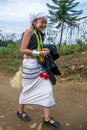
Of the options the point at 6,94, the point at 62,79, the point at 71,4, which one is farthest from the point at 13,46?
the point at 71,4

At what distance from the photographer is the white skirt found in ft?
16.4

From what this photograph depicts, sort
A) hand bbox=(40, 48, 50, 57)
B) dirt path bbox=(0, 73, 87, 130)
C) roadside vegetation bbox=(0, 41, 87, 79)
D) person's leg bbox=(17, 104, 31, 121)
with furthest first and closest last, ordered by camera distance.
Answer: roadside vegetation bbox=(0, 41, 87, 79) → person's leg bbox=(17, 104, 31, 121) → dirt path bbox=(0, 73, 87, 130) → hand bbox=(40, 48, 50, 57)

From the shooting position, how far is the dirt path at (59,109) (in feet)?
17.2

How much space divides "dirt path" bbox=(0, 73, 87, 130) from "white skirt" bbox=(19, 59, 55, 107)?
1.29ft

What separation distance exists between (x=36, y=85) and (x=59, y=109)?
3.17 feet

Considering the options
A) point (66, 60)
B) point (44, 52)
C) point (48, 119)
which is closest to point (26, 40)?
point (44, 52)

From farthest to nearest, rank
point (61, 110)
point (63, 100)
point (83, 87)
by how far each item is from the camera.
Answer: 1. point (83, 87)
2. point (63, 100)
3. point (61, 110)

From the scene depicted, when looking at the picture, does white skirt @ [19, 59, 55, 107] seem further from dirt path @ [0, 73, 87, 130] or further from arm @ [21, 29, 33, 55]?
dirt path @ [0, 73, 87, 130]

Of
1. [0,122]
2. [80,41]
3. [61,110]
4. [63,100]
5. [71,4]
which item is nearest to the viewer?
[0,122]

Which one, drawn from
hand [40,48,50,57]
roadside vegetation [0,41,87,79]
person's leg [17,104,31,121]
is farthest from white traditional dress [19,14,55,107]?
roadside vegetation [0,41,87,79]

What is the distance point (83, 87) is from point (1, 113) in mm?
2071

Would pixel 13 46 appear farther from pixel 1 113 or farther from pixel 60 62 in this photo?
pixel 1 113

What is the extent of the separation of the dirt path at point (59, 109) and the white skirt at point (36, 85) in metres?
0.39

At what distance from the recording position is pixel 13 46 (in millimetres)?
12055
